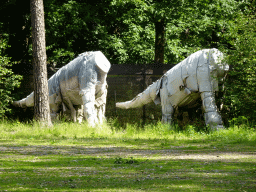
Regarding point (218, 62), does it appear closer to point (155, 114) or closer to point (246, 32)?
point (246, 32)

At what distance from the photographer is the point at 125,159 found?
28.5 ft

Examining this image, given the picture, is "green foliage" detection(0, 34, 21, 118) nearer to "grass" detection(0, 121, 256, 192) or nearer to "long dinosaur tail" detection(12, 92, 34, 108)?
"long dinosaur tail" detection(12, 92, 34, 108)

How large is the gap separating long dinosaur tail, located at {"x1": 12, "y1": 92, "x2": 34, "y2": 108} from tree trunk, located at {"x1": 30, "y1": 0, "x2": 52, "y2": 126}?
99.4 inches

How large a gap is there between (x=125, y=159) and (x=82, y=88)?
6901 millimetres

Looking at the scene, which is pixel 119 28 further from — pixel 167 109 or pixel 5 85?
pixel 167 109

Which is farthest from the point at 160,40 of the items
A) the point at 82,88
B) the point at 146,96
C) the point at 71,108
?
the point at 82,88

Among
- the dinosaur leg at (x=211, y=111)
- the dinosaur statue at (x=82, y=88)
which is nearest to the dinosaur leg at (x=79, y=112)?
the dinosaur statue at (x=82, y=88)

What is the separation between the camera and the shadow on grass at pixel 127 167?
6.07 meters

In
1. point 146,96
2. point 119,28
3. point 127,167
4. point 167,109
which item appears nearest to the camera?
point 127,167

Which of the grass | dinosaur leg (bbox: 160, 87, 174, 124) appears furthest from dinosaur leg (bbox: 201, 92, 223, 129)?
dinosaur leg (bbox: 160, 87, 174, 124)

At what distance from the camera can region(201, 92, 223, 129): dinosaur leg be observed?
44.9 ft

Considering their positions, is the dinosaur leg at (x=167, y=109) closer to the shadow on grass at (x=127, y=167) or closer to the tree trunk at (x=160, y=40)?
the shadow on grass at (x=127, y=167)

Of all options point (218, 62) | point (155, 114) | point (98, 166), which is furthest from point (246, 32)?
point (98, 166)

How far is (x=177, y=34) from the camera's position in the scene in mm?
23828
